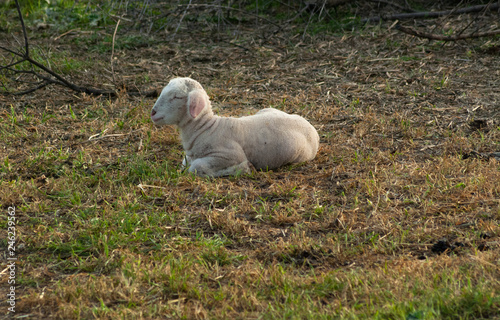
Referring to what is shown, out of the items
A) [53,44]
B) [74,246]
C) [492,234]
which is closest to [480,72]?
[492,234]

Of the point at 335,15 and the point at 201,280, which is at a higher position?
the point at 335,15

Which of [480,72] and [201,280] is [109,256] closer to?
[201,280]

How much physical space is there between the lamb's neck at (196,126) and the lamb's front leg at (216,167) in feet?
0.73

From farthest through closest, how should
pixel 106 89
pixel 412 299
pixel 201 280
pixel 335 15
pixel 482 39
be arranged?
pixel 335 15
pixel 482 39
pixel 106 89
pixel 201 280
pixel 412 299

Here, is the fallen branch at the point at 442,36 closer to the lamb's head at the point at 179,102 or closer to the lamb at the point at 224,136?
the lamb at the point at 224,136

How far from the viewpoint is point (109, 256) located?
3.47m

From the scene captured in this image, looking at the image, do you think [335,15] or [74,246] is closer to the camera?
[74,246]

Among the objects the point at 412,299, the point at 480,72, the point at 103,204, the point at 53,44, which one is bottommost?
the point at 53,44

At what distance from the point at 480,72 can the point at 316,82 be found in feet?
6.44

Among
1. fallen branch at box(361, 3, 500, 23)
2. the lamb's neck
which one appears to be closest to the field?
the lamb's neck

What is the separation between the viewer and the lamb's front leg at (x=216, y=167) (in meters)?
4.62

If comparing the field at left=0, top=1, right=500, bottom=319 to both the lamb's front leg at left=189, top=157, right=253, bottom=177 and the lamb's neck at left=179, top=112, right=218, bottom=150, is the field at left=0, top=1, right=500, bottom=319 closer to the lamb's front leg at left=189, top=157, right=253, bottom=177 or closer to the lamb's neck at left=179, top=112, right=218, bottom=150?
the lamb's front leg at left=189, top=157, right=253, bottom=177

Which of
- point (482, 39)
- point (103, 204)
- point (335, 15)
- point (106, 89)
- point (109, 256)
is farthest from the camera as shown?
point (335, 15)

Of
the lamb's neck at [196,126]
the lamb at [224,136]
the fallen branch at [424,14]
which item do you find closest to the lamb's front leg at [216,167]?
the lamb at [224,136]
